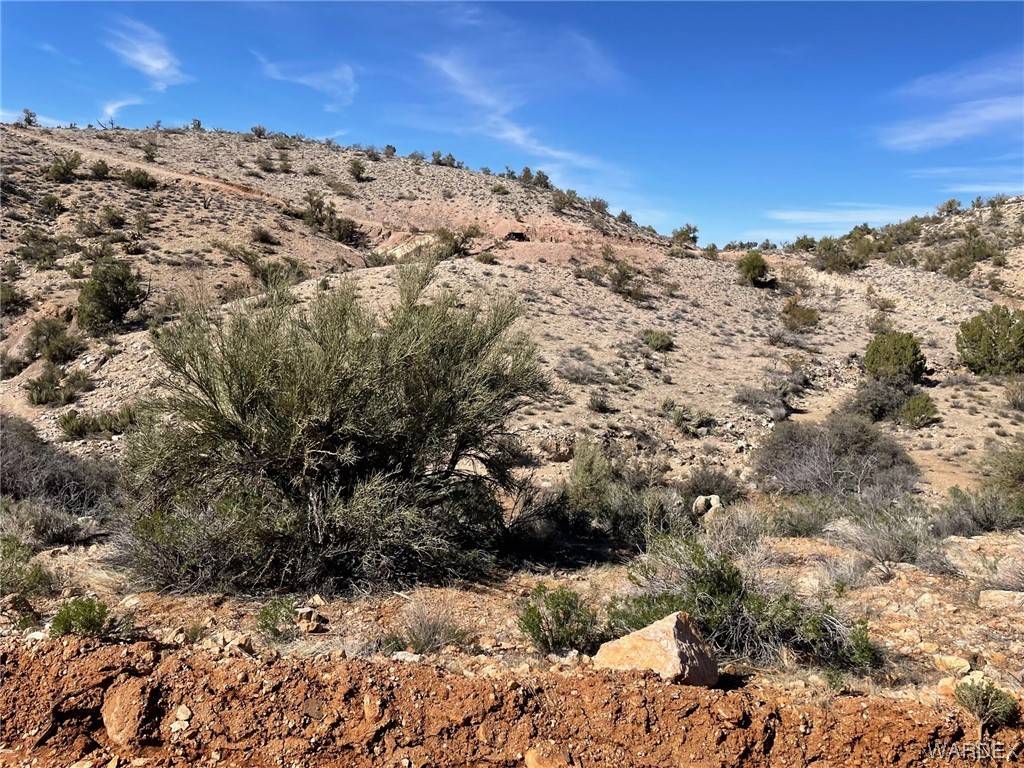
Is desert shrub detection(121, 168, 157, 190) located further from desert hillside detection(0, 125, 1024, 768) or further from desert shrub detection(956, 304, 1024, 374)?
desert shrub detection(956, 304, 1024, 374)

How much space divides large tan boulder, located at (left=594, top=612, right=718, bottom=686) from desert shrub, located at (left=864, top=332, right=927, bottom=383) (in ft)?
57.5

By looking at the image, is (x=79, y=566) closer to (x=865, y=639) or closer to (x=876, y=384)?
(x=865, y=639)

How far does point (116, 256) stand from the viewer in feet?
71.9

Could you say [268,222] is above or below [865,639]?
above

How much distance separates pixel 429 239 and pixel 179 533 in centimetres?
2636

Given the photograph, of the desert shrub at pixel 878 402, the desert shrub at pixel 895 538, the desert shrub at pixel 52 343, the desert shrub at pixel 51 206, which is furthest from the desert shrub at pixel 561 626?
the desert shrub at pixel 51 206

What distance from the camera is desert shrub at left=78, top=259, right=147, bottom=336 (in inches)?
673

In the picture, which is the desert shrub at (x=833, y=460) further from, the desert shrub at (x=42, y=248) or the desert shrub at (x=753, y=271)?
the desert shrub at (x=42, y=248)

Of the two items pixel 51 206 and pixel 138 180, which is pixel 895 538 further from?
pixel 138 180

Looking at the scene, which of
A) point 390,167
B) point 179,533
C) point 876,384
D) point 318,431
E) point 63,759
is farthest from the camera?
point 390,167

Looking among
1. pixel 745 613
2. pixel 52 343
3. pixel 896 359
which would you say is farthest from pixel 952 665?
pixel 52 343

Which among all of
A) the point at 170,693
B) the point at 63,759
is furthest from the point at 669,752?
the point at 63,759

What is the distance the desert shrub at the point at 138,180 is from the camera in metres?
29.1

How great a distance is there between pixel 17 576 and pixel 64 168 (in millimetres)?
31597
